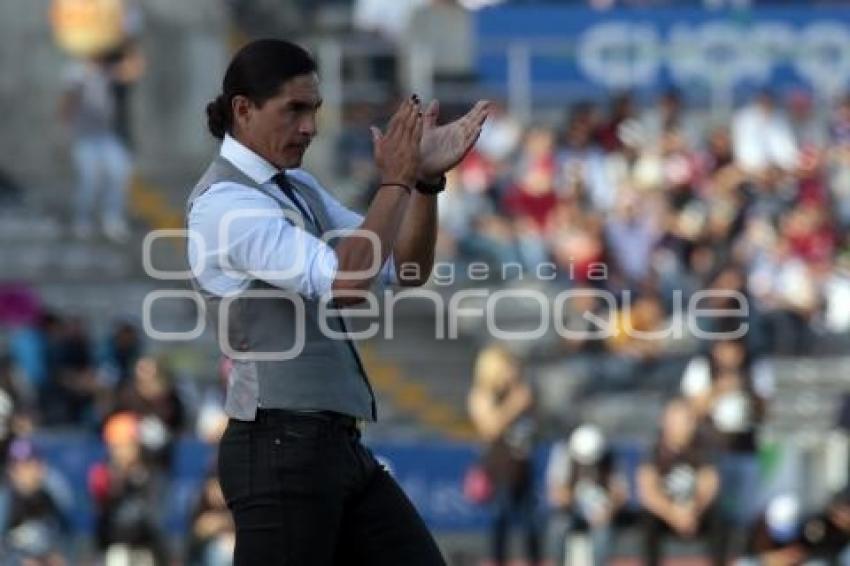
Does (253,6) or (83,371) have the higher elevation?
(253,6)

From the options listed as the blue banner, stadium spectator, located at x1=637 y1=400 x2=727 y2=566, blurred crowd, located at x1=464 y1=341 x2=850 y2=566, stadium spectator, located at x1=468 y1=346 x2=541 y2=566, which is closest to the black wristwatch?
blurred crowd, located at x1=464 y1=341 x2=850 y2=566

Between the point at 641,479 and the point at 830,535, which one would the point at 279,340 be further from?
the point at 641,479

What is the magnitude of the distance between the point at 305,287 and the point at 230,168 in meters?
0.44

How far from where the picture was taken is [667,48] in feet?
74.7

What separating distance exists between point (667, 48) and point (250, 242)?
656 inches

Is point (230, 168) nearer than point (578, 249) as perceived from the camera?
Yes

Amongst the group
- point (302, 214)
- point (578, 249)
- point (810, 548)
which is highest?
point (302, 214)

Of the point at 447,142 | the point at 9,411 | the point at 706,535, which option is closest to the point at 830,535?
the point at 706,535

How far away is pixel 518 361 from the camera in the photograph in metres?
16.9

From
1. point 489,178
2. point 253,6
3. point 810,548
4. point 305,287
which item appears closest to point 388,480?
point 305,287

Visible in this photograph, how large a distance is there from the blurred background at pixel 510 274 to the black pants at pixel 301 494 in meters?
6.85

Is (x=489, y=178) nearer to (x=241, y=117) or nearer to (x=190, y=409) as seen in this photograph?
(x=190, y=409)

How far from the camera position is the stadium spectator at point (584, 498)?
15.5m

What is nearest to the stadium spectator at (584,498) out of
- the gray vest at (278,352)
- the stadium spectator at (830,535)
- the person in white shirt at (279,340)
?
the stadium spectator at (830,535)
